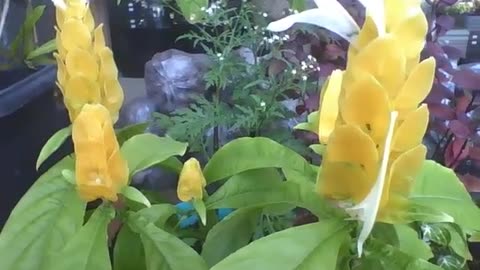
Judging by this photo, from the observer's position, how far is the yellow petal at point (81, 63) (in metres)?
0.58

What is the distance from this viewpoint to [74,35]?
59 cm

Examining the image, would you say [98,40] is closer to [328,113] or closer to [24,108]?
[328,113]

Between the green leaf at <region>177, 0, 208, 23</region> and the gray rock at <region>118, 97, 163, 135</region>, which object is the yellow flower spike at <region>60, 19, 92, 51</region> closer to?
the green leaf at <region>177, 0, 208, 23</region>

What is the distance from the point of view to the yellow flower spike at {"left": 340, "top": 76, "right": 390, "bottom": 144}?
1.46 feet

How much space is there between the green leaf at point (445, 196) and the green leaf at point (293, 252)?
115 millimetres

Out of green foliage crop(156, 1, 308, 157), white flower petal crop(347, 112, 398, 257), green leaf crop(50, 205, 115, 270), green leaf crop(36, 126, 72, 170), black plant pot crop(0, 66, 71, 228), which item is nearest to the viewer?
white flower petal crop(347, 112, 398, 257)

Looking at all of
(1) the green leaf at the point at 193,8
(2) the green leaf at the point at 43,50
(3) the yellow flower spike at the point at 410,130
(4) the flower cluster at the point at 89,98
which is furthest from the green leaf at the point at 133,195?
(2) the green leaf at the point at 43,50

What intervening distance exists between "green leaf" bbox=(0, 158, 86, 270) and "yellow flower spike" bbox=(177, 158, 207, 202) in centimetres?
9

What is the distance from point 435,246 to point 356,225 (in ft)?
0.92

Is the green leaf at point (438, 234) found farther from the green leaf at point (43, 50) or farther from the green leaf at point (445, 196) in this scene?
the green leaf at point (43, 50)

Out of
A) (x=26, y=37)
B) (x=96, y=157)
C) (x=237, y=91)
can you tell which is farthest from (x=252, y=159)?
(x=26, y=37)

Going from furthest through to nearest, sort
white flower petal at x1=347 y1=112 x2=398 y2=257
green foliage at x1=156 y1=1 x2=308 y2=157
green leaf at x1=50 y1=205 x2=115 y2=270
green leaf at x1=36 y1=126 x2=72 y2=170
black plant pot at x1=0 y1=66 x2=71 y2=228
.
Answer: black plant pot at x1=0 y1=66 x2=71 y2=228
green foliage at x1=156 y1=1 x2=308 y2=157
green leaf at x1=36 y1=126 x2=72 y2=170
green leaf at x1=50 y1=205 x2=115 y2=270
white flower petal at x1=347 y1=112 x2=398 y2=257

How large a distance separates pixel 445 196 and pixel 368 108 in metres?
0.18

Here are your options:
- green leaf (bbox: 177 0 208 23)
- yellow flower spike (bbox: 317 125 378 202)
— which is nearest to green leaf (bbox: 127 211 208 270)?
yellow flower spike (bbox: 317 125 378 202)
